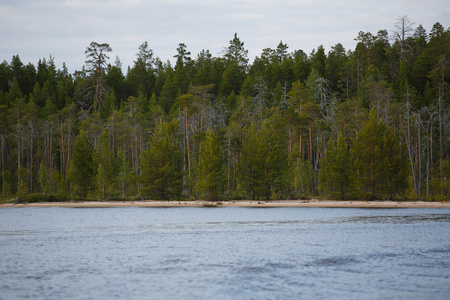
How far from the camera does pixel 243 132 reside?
74.8m

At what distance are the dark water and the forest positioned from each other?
2269 cm

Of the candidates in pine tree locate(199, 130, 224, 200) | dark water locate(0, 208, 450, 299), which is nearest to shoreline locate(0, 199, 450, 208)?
pine tree locate(199, 130, 224, 200)

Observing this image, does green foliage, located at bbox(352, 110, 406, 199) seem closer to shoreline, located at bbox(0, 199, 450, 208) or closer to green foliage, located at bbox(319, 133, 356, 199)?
green foliage, located at bbox(319, 133, 356, 199)

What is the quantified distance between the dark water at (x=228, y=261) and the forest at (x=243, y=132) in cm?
2269

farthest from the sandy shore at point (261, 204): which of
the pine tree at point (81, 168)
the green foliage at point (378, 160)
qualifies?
the pine tree at point (81, 168)

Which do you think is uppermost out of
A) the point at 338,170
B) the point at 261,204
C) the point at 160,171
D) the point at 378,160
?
the point at 378,160

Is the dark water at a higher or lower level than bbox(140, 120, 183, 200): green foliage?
lower

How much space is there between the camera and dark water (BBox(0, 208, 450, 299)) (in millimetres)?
15320

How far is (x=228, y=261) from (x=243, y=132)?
54.4 metres

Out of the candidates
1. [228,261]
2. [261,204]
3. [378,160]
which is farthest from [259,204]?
[228,261]

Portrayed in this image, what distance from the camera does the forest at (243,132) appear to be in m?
58.7

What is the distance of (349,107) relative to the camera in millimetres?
70812

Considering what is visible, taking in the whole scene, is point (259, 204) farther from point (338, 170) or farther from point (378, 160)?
point (378, 160)

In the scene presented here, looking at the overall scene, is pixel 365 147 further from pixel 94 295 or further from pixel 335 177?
pixel 94 295
